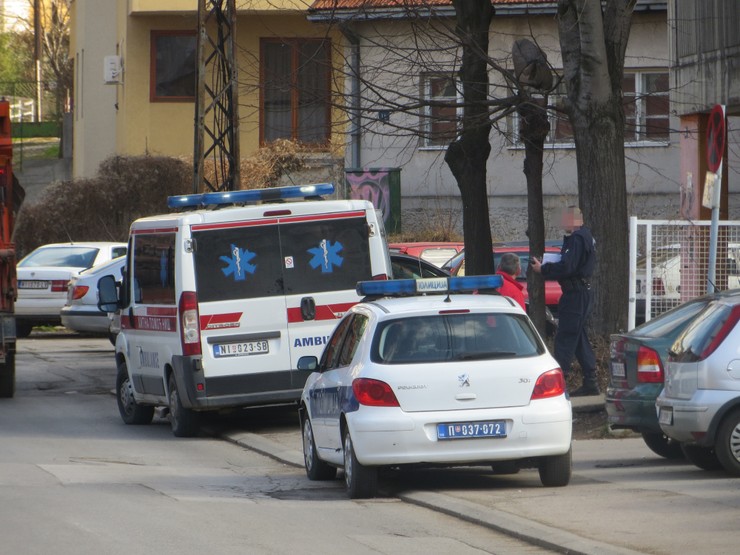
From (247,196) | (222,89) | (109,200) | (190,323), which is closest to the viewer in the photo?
(190,323)

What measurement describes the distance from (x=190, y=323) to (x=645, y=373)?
4.87 meters

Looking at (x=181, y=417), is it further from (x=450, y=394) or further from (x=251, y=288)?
(x=450, y=394)

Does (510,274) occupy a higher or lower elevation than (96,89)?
lower

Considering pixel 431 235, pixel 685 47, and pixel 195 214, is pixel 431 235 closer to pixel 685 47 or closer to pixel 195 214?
pixel 685 47

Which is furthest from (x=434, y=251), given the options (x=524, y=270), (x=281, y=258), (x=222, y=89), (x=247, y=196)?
(x=281, y=258)

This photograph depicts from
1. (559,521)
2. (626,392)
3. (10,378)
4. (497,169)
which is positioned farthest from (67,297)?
(559,521)

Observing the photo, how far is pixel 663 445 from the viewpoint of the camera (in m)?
12.0

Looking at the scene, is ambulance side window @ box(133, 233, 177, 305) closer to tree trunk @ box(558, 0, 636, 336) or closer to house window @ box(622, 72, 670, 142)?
tree trunk @ box(558, 0, 636, 336)

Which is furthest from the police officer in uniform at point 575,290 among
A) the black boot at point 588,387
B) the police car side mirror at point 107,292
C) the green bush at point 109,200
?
the green bush at point 109,200

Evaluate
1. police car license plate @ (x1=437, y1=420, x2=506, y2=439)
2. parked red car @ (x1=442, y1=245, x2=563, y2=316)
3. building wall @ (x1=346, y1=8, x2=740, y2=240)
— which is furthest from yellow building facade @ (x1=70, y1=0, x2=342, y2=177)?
police car license plate @ (x1=437, y1=420, x2=506, y2=439)

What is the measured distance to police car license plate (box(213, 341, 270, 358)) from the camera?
1416 centimetres

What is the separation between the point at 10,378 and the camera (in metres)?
18.5

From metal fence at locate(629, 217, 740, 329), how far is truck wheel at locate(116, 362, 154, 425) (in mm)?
6050

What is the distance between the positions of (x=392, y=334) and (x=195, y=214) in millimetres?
4627
